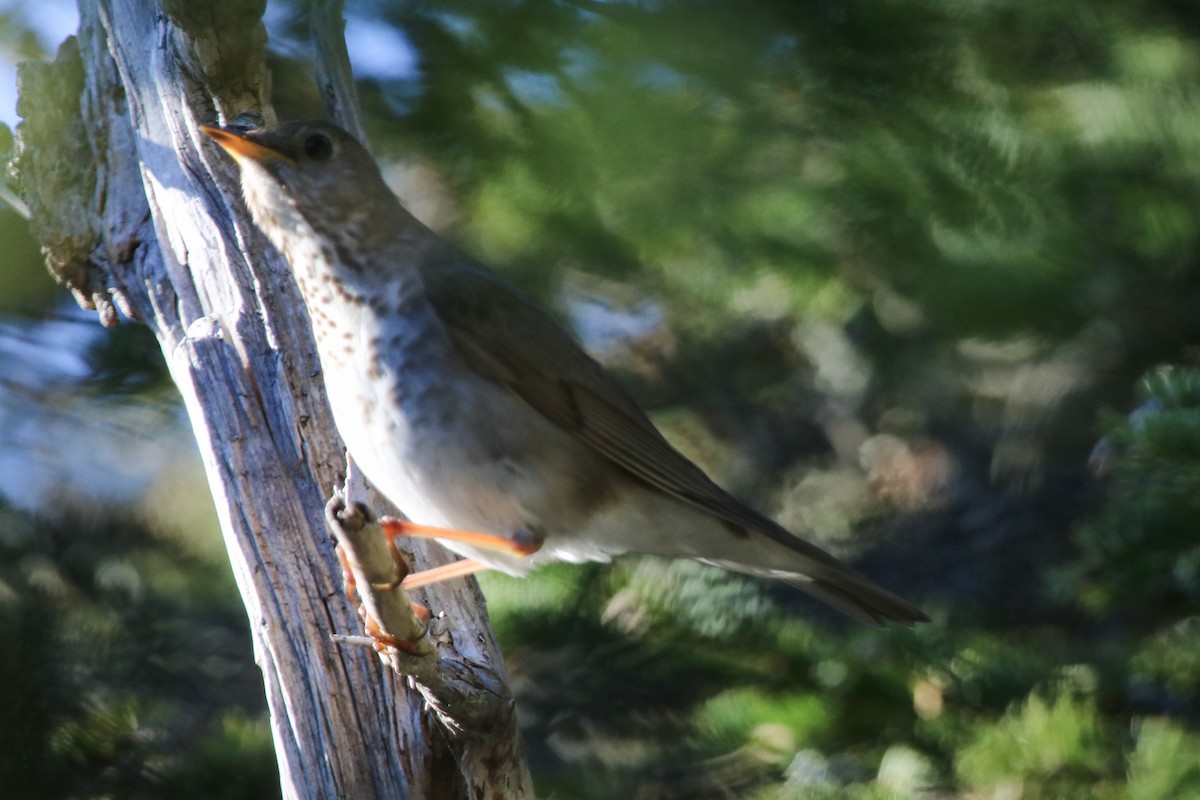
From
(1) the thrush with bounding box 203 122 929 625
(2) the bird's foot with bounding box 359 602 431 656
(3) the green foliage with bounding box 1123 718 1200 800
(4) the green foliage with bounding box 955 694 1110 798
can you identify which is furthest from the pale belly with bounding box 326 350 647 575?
(3) the green foliage with bounding box 1123 718 1200 800

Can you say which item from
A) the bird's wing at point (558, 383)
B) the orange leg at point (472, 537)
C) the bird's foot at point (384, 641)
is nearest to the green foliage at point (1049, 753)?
the bird's wing at point (558, 383)

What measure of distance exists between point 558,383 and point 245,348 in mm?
808

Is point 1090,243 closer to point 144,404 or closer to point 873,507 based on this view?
point 873,507

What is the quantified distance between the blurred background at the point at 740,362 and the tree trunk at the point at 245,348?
2.10 ft

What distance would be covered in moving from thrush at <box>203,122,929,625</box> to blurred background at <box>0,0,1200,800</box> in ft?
1.29

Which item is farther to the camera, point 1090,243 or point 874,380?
point 874,380

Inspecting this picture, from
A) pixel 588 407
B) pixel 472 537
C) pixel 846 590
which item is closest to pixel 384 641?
pixel 472 537

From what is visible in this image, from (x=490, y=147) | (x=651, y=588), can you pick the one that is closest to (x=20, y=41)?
(x=490, y=147)

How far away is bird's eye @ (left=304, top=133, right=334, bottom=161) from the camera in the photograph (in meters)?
2.98

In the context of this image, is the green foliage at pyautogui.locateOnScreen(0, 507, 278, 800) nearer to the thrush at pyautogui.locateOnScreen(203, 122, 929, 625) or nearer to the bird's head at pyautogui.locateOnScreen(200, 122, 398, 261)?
the thrush at pyautogui.locateOnScreen(203, 122, 929, 625)

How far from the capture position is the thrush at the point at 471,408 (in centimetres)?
266

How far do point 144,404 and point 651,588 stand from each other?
2.17m

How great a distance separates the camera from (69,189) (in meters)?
3.51

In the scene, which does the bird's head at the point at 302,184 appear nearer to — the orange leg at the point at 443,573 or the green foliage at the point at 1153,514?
the orange leg at the point at 443,573
